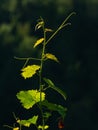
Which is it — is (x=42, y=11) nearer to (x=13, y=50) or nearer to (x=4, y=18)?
(x=4, y=18)

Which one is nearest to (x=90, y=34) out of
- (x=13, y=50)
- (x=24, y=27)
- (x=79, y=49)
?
(x=79, y=49)

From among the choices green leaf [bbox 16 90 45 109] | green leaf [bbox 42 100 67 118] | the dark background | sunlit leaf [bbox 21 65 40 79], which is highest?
the dark background

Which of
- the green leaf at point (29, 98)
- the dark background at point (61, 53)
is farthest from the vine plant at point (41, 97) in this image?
the dark background at point (61, 53)

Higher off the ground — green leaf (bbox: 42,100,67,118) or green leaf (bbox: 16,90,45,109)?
green leaf (bbox: 16,90,45,109)

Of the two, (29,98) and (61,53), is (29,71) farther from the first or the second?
(61,53)

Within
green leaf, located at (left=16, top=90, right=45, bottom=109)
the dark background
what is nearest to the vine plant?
green leaf, located at (left=16, top=90, right=45, bottom=109)

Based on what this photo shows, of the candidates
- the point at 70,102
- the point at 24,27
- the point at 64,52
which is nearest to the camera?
the point at 70,102

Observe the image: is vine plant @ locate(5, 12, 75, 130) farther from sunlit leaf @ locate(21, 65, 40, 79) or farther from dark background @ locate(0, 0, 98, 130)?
dark background @ locate(0, 0, 98, 130)

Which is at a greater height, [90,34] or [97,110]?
[90,34]

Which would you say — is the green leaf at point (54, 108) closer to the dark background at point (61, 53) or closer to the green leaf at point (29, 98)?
the green leaf at point (29, 98)
